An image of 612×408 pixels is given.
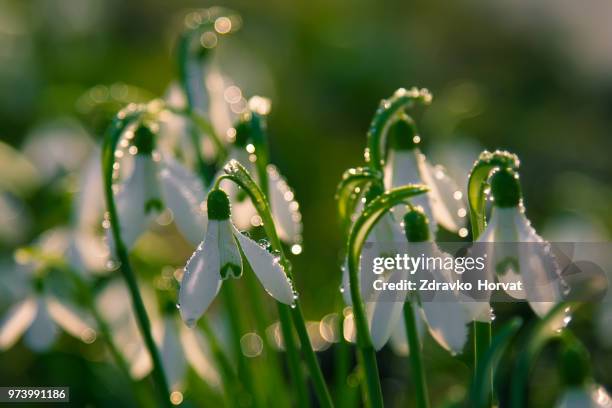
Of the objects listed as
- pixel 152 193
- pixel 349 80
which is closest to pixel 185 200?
pixel 152 193

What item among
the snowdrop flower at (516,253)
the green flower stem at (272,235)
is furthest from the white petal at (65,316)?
the snowdrop flower at (516,253)

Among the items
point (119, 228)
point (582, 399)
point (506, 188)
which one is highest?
point (506, 188)

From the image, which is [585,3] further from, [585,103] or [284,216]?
[284,216]

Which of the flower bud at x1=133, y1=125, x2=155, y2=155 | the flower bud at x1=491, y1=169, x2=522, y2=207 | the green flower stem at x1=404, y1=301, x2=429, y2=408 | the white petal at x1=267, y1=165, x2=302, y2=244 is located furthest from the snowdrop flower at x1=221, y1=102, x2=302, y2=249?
the flower bud at x1=491, y1=169, x2=522, y2=207

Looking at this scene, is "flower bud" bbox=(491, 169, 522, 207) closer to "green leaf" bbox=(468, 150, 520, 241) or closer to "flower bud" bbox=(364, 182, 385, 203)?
"green leaf" bbox=(468, 150, 520, 241)

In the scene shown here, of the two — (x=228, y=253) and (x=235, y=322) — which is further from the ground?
(x=228, y=253)

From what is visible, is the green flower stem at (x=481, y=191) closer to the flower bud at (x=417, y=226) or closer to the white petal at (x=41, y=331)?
the flower bud at (x=417, y=226)

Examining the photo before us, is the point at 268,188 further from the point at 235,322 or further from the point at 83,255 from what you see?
the point at 83,255
